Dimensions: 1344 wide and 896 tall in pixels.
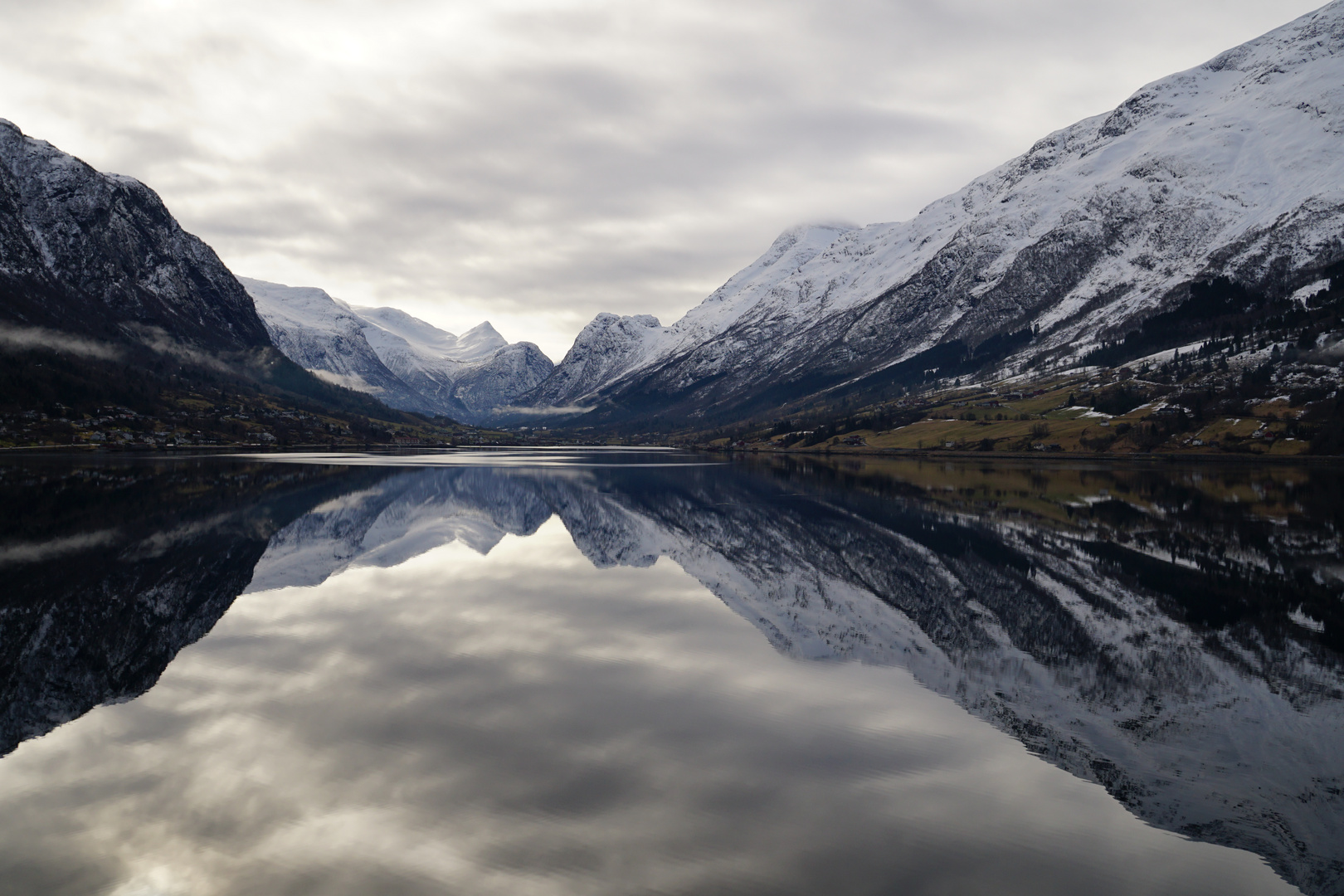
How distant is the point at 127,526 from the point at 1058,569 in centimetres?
6314

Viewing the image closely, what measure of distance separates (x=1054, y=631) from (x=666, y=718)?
63.6 ft

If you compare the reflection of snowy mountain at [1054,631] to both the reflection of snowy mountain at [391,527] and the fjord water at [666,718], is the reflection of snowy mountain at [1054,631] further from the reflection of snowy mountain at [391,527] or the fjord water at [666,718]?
the reflection of snowy mountain at [391,527]

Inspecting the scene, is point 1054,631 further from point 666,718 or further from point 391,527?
point 391,527

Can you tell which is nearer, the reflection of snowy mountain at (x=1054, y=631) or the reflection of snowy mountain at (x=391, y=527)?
the reflection of snowy mountain at (x=1054, y=631)

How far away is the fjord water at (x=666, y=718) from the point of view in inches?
538

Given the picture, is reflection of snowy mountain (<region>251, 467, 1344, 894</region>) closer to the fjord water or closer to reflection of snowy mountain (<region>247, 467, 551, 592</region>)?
the fjord water

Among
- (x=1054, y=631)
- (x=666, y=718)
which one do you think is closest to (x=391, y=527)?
(x=666, y=718)

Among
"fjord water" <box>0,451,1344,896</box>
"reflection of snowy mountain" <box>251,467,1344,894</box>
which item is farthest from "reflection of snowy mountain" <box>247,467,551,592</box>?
"fjord water" <box>0,451,1344,896</box>

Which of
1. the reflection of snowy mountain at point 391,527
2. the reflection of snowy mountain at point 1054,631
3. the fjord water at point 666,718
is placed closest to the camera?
the fjord water at point 666,718

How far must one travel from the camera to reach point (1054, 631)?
3144 centimetres

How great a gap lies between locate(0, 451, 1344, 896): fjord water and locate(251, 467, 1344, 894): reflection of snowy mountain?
0.18m

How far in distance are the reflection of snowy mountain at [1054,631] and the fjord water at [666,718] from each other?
0.58 feet

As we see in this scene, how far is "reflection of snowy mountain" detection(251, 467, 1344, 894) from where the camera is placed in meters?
17.5

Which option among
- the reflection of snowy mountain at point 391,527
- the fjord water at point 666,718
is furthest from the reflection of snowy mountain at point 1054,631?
the reflection of snowy mountain at point 391,527
